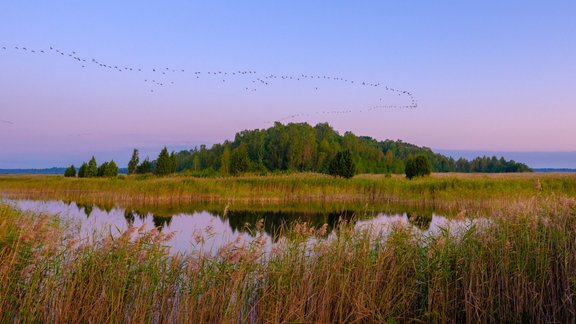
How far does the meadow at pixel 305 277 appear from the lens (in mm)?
5227

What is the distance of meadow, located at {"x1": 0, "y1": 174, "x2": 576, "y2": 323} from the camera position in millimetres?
5227

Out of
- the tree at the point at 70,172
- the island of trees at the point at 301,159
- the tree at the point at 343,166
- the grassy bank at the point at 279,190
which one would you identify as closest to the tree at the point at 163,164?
the island of trees at the point at 301,159

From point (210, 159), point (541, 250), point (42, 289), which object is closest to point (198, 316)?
point (42, 289)

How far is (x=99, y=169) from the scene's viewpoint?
2194 inches

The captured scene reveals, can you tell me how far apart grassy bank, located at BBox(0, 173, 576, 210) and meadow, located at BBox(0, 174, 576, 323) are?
74.2 feet

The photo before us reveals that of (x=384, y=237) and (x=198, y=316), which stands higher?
(x=384, y=237)

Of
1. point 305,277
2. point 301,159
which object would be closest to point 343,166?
point 305,277

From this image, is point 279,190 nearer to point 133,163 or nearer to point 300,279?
point 300,279

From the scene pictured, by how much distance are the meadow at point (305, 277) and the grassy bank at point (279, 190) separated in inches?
890

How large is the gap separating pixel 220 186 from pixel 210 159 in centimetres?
6830

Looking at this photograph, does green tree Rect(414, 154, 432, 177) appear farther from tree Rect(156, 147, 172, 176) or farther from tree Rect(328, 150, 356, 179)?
tree Rect(156, 147, 172, 176)

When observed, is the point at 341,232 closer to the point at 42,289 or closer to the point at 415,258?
the point at 415,258

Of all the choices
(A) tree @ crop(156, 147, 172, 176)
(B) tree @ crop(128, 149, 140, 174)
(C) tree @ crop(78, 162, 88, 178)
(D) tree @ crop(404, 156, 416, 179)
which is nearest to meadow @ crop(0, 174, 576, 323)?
(D) tree @ crop(404, 156, 416, 179)

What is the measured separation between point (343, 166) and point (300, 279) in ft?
124
